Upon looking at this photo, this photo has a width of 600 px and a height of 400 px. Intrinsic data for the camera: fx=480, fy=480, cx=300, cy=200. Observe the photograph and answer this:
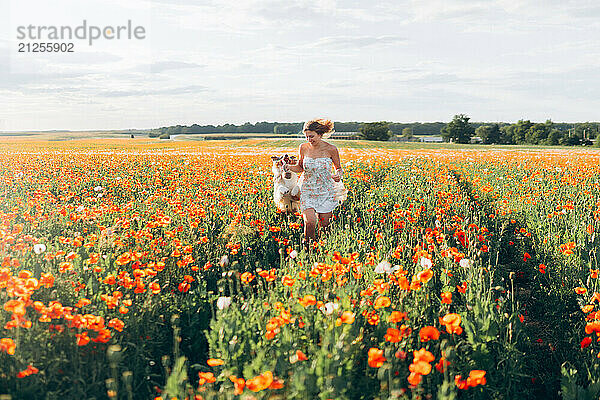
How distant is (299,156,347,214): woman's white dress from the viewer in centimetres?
630

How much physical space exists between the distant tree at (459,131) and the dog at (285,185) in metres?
104

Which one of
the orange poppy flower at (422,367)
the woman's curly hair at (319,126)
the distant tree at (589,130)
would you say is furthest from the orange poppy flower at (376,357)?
the distant tree at (589,130)

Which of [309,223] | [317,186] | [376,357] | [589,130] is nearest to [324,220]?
[309,223]

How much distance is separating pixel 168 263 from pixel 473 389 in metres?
3.03

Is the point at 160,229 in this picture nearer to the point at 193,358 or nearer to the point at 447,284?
the point at 193,358

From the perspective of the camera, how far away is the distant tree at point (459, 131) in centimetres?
10399

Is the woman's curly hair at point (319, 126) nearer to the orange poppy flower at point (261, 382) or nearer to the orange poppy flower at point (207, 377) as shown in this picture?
the orange poppy flower at point (207, 377)

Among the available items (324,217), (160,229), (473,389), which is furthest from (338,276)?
(160,229)

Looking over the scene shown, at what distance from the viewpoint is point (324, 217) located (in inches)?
249

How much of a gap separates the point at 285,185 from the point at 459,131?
104 metres

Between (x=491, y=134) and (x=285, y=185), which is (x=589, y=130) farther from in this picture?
(x=285, y=185)

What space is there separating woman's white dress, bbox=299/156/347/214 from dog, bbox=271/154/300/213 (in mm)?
289

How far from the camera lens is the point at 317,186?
6320mm

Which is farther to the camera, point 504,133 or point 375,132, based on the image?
point 504,133
